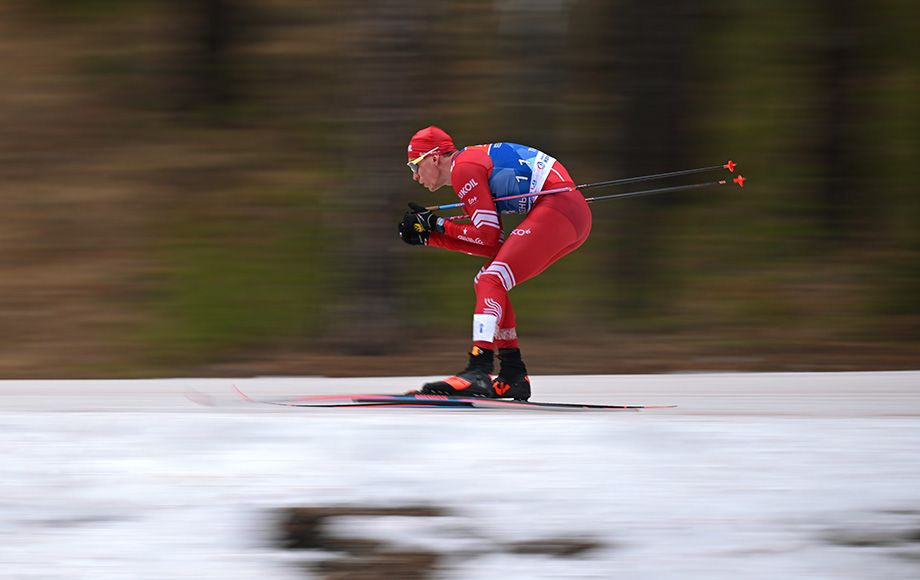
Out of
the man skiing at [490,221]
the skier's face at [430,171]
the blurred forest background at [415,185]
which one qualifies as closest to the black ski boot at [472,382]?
the man skiing at [490,221]

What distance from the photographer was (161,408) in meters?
5.98

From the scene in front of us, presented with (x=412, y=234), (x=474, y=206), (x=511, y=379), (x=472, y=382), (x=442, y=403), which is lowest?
(x=442, y=403)

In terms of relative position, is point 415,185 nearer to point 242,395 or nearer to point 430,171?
point 242,395

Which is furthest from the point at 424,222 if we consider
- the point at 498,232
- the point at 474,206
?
the point at 498,232

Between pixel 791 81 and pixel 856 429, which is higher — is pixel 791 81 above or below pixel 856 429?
above

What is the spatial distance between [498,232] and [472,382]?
795 millimetres

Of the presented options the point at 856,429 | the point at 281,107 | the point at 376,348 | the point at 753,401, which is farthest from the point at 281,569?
the point at 281,107

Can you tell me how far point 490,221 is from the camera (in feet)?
19.0

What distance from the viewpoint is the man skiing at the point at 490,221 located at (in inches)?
228

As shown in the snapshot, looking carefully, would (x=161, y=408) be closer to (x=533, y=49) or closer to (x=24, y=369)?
(x=24, y=369)

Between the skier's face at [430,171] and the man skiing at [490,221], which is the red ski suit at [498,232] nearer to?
the man skiing at [490,221]

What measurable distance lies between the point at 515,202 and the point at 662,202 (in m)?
6.58

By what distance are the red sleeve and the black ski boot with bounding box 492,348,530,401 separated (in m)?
0.66

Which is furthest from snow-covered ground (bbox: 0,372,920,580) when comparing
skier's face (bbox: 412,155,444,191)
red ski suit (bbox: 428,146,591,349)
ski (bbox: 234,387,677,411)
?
skier's face (bbox: 412,155,444,191)
